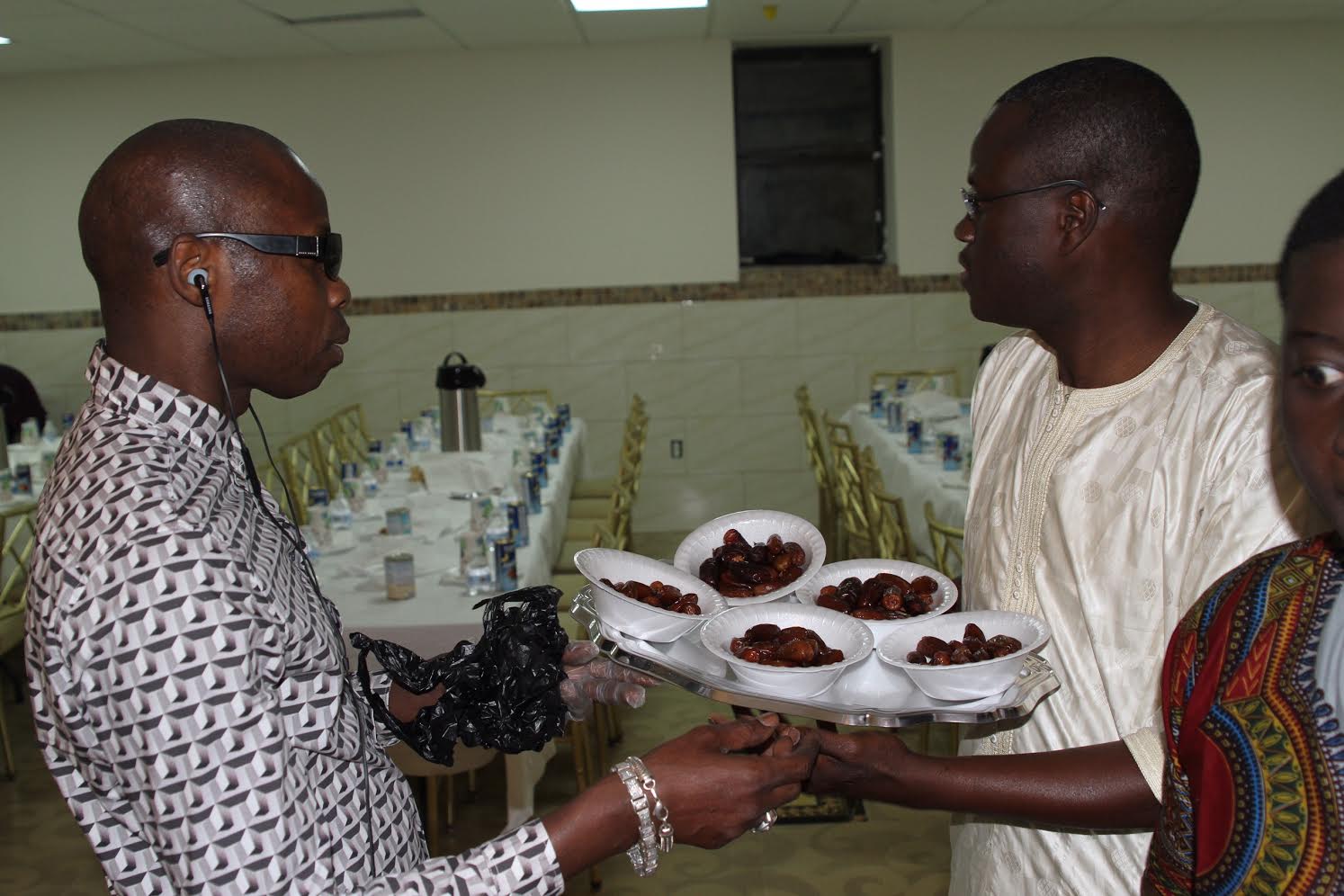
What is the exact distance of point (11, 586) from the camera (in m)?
4.29

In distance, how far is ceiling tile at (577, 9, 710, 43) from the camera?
650 centimetres

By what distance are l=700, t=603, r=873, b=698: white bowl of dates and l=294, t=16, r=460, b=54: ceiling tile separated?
227 inches

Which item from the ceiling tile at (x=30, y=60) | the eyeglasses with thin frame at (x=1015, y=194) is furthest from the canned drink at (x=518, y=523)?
the ceiling tile at (x=30, y=60)

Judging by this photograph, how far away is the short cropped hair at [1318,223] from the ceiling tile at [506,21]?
5765 mm

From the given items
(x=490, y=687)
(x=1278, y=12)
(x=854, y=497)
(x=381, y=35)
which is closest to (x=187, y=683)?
(x=490, y=687)

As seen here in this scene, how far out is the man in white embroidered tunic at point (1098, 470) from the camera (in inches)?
51.7

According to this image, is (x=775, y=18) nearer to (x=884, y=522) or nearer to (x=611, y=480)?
(x=611, y=480)

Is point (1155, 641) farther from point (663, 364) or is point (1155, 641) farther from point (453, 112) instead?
point (453, 112)

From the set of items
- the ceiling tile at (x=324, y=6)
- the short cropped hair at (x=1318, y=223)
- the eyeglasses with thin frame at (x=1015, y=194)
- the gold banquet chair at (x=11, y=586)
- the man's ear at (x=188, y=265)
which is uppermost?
the ceiling tile at (x=324, y=6)

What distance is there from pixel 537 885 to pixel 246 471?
0.55 meters

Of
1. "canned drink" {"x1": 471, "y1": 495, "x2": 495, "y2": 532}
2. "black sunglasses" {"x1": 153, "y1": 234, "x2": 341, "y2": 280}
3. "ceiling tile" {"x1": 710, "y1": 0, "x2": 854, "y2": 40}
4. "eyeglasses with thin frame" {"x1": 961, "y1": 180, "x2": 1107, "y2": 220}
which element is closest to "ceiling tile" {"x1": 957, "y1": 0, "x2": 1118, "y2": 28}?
"ceiling tile" {"x1": 710, "y1": 0, "x2": 854, "y2": 40}

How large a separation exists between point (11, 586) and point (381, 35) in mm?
3971

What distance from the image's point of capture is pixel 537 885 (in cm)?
112

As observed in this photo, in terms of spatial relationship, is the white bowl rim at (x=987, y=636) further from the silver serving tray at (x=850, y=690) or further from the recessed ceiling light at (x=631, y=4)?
the recessed ceiling light at (x=631, y=4)
